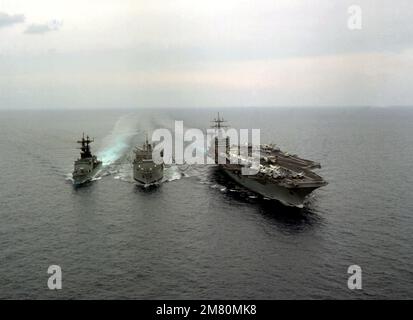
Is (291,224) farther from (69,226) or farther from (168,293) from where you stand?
(69,226)

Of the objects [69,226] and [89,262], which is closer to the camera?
[89,262]

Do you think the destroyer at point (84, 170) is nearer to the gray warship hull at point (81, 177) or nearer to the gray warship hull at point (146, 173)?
the gray warship hull at point (81, 177)

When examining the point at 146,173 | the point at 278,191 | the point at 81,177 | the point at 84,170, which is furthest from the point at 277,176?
the point at 81,177

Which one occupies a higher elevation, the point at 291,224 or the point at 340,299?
the point at 291,224

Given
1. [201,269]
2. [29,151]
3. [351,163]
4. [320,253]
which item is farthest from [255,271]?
[29,151]
